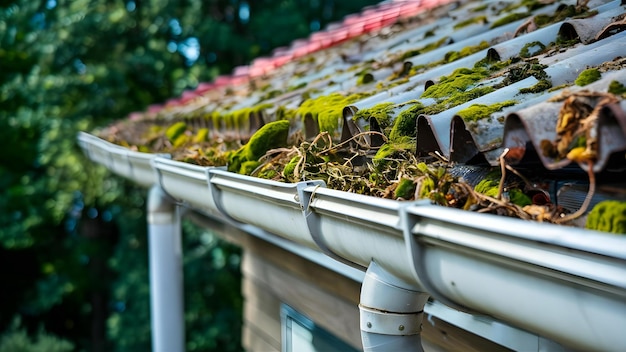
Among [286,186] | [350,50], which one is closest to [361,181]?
[286,186]

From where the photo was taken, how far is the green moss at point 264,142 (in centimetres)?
205

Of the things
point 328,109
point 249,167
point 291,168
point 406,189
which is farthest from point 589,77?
point 249,167

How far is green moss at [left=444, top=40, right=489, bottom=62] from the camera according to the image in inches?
84.5

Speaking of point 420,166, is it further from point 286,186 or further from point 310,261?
point 310,261

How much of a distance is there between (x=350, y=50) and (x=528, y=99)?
8.94 ft

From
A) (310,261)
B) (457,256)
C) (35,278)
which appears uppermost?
(457,256)

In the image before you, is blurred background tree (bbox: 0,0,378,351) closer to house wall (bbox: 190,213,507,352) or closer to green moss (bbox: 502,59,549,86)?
house wall (bbox: 190,213,507,352)

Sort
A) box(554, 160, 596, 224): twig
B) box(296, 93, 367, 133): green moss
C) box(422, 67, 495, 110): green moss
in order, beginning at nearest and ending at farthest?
1. box(554, 160, 596, 224): twig
2. box(422, 67, 495, 110): green moss
3. box(296, 93, 367, 133): green moss

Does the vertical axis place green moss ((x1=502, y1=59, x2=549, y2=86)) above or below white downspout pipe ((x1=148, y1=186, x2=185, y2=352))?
above

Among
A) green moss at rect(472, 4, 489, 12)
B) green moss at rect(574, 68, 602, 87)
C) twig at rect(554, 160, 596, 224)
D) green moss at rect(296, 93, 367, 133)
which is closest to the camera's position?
twig at rect(554, 160, 596, 224)

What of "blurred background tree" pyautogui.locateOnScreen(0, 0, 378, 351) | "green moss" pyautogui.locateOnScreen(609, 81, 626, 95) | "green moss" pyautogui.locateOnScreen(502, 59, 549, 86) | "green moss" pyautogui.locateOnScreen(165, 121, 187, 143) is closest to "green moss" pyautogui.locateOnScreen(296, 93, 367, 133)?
"green moss" pyautogui.locateOnScreen(502, 59, 549, 86)

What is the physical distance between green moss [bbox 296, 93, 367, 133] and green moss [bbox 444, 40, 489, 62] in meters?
0.30

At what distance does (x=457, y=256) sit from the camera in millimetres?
951

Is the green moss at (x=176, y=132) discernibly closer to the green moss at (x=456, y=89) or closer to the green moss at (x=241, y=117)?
the green moss at (x=241, y=117)
